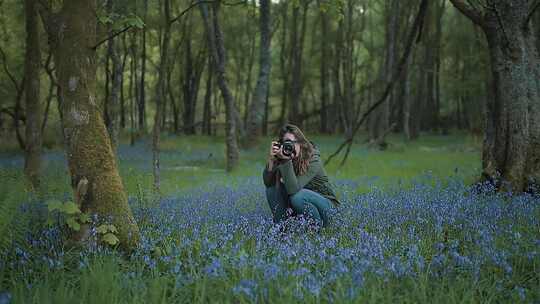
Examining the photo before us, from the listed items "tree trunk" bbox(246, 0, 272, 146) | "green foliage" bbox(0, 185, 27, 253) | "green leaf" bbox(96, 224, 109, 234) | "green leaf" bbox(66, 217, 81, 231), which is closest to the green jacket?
"green leaf" bbox(96, 224, 109, 234)

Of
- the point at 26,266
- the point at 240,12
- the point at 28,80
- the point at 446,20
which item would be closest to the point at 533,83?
the point at 26,266

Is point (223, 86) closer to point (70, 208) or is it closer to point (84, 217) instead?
point (84, 217)

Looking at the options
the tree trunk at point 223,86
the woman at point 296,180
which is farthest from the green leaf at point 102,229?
the tree trunk at point 223,86

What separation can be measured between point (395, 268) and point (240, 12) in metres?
32.3

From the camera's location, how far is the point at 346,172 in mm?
11781

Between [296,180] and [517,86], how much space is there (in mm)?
4175

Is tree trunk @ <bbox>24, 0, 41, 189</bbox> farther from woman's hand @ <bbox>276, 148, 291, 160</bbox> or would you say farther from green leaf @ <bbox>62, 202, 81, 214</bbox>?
green leaf @ <bbox>62, 202, 81, 214</bbox>

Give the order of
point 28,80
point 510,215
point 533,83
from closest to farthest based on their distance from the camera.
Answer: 1. point 510,215
2. point 533,83
3. point 28,80

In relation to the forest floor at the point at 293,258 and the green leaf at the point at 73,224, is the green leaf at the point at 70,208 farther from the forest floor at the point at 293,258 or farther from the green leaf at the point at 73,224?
the forest floor at the point at 293,258

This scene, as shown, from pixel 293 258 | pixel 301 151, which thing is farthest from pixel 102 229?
pixel 301 151

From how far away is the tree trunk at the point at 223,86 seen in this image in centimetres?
1304

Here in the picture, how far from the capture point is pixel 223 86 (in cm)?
1340

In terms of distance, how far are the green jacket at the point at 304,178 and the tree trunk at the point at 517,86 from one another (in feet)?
10.4

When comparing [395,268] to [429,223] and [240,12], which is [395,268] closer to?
[429,223]
